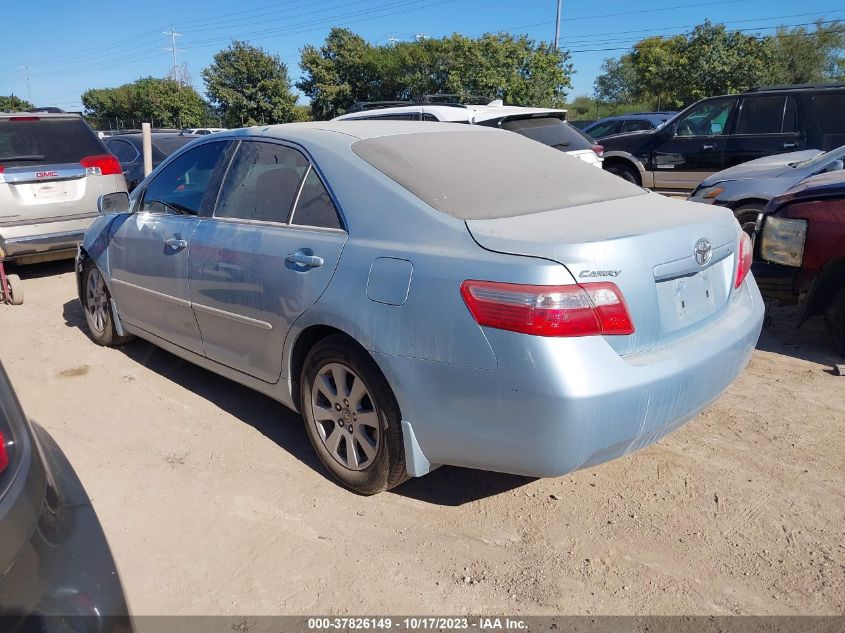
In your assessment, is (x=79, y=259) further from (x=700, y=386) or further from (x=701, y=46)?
(x=701, y=46)

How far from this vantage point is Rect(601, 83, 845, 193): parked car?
8.92m

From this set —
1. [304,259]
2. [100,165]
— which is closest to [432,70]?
[100,165]

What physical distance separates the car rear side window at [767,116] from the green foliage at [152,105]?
3892cm

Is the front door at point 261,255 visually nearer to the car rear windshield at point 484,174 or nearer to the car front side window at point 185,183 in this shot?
the car front side window at point 185,183

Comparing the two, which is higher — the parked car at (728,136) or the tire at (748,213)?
the parked car at (728,136)

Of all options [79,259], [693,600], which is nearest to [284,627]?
[693,600]

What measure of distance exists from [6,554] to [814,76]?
4857cm

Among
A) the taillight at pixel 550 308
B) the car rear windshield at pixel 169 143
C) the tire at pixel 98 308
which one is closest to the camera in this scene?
the taillight at pixel 550 308

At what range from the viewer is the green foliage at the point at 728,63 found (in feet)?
99.7

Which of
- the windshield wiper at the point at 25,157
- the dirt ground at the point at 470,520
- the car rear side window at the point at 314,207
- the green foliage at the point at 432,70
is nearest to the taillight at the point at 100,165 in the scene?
the windshield wiper at the point at 25,157

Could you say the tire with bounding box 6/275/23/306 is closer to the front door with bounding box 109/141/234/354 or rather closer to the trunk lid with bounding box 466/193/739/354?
the front door with bounding box 109/141/234/354

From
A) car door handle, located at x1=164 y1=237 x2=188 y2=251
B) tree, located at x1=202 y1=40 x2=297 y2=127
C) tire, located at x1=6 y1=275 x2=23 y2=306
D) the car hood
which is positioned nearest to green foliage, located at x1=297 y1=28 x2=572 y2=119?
tree, located at x1=202 y1=40 x2=297 y2=127

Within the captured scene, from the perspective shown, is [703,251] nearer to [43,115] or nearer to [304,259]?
[304,259]

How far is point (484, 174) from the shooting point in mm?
3203
